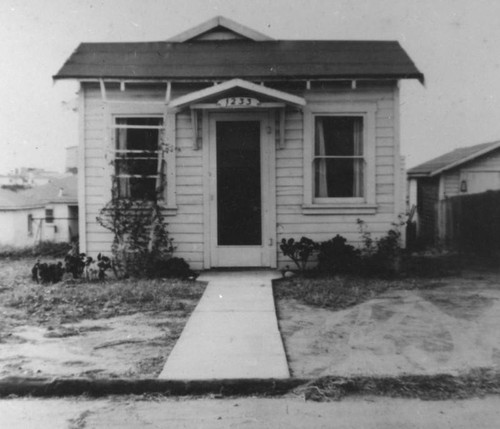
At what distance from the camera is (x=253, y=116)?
32.6 feet

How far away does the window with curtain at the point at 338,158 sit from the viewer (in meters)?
10.1

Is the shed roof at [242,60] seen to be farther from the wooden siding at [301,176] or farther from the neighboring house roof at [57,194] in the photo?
the neighboring house roof at [57,194]

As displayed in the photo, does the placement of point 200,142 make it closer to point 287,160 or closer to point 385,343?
point 287,160

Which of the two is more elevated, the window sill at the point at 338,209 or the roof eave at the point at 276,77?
the roof eave at the point at 276,77

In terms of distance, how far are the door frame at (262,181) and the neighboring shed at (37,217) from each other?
11.6m

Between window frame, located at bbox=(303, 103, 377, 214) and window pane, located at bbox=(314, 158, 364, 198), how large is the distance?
17 cm

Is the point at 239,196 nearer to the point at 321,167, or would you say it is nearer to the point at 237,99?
the point at 321,167

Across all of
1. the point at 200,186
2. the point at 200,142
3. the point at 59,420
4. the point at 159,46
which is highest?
the point at 159,46

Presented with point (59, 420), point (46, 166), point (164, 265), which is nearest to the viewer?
point (59, 420)

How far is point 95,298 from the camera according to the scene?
7.65m

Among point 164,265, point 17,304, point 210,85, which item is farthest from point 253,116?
point 17,304

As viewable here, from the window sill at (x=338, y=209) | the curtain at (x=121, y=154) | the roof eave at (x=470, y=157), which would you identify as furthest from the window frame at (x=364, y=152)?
the roof eave at (x=470, y=157)

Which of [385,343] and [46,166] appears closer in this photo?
[385,343]

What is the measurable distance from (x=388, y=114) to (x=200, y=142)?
3.60 metres
